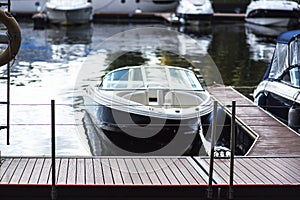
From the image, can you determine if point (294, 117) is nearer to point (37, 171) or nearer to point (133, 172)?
point (133, 172)

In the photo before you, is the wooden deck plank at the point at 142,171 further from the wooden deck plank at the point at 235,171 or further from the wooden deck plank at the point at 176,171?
the wooden deck plank at the point at 235,171

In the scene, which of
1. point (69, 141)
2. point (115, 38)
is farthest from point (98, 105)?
point (115, 38)

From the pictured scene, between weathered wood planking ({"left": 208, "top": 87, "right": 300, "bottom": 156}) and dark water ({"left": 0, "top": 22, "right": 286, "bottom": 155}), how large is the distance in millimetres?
3061

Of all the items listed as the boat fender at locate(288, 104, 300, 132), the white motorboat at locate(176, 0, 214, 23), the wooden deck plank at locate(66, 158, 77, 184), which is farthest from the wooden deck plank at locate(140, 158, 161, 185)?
the white motorboat at locate(176, 0, 214, 23)

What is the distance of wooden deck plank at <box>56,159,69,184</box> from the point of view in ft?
22.7

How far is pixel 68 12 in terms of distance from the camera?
127 ft

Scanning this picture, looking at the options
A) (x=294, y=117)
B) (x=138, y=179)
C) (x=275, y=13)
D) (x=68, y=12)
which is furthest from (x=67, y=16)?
(x=138, y=179)

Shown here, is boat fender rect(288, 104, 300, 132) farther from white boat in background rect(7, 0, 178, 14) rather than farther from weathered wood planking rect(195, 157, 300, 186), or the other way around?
white boat in background rect(7, 0, 178, 14)

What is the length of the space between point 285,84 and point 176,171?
212 inches

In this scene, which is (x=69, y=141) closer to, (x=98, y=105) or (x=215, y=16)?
(x=98, y=105)

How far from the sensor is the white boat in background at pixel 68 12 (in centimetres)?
3847

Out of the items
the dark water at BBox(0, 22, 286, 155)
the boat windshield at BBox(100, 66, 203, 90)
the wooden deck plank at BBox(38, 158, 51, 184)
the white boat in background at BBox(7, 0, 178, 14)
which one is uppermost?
the boat windshield at BBox(100, 66, 203, 90)

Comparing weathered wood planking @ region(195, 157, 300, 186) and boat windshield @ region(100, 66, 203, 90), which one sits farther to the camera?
boat windshield @ region(100, 66, 203, 90)
